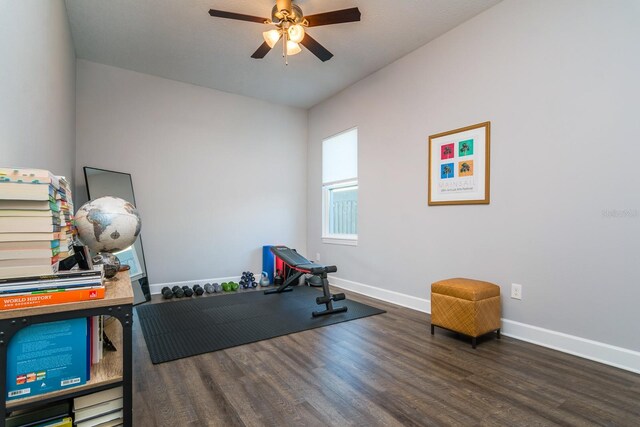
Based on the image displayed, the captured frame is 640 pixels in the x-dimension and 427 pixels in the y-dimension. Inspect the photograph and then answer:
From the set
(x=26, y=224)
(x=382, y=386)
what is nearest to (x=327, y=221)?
(x=382, y=386)

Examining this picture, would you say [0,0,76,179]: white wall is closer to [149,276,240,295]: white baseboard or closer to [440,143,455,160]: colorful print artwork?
[149,276,240,295]: white baseboard

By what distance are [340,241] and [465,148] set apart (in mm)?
2253

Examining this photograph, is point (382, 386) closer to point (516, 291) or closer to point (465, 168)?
point (516, 291)

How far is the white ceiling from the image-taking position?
2.85 meters

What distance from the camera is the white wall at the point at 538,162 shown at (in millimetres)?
2186

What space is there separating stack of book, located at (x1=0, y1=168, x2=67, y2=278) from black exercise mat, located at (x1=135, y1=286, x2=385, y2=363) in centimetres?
155

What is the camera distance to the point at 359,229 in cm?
439

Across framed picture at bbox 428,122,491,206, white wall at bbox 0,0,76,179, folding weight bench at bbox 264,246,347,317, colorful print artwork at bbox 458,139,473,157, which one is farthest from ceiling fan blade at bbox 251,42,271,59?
folding weight bench at bbox 264,246,347,317

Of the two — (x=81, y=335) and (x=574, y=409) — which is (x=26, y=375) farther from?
(x=574, y=409)

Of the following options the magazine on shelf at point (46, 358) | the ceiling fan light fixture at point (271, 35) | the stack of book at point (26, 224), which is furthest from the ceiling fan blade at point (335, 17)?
the magazine on shelf at point (46, 358)

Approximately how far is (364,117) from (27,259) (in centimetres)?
393

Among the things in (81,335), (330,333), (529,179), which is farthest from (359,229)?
(81,335)

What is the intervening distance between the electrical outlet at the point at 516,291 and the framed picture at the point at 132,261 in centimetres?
385

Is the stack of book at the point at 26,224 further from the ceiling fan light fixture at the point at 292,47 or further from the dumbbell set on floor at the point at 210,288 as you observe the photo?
the dumbbell set on floor at the point at 210,288
